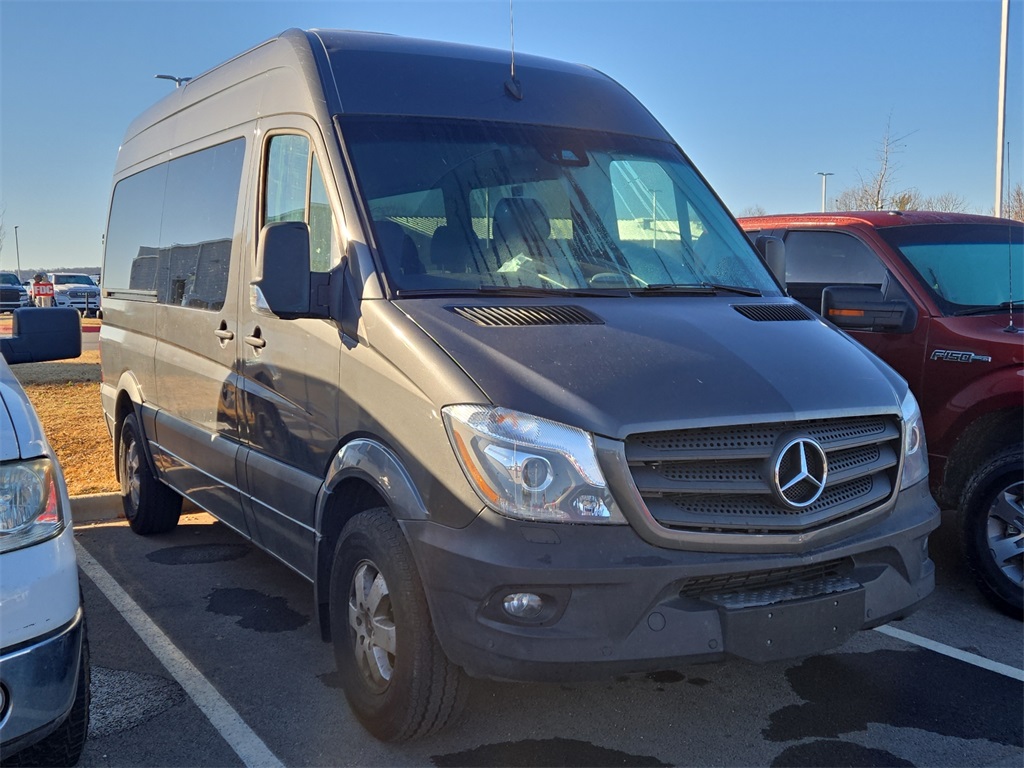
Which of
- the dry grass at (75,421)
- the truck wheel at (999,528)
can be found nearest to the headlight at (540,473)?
the truck wheel at (999,528)

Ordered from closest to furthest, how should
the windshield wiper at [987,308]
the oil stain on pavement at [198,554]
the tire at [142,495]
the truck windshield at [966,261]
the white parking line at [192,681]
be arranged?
the white parking line at [192,681] → the windshield wiper at [987,308] → the truck windshield at [966,261] → the oil stain on pavement at [198,554] → the tire at [142,495]

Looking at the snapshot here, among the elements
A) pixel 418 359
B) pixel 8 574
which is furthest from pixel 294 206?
pixel 8 574

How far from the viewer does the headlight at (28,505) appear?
9.39 ft

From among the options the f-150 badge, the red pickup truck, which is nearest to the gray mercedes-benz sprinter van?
the red pickup truck

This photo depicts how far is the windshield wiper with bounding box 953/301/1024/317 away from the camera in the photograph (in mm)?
5645

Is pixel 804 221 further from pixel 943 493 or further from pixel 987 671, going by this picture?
pixel 987 671

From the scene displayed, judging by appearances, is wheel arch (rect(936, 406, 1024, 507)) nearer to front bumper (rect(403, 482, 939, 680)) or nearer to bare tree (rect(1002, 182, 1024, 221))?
front bumper (rect(403, 482, 939, 680))

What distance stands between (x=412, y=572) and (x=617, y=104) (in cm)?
276

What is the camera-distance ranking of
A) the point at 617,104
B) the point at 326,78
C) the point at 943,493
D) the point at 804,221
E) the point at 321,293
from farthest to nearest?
1. the point at 804,221
2. the point at 943,493
3. the point at 617,104
4. the point at 326,78
5. the point at 321,293

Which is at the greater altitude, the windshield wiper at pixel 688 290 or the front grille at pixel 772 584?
the windshield wiper at pixel 688 290

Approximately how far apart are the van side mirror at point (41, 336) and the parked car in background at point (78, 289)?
111ft

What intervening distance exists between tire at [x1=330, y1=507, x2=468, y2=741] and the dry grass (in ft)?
14.4

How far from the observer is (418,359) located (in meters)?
3.39

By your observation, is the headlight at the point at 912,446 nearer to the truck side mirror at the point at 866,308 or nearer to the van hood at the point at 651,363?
the van hood at the point at 651,363
